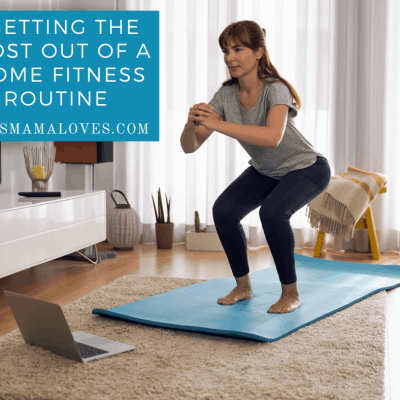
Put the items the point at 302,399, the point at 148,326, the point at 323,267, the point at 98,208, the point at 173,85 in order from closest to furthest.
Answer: the point at 302,399, the point at 148,326, the point at 323,267, the point at 98,208, the point at 173,85

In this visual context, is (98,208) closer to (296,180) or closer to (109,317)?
(109,317)

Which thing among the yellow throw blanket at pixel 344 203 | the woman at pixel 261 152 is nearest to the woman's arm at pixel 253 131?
the woman at pixel 261 152

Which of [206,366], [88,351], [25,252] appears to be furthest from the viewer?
[25,252]

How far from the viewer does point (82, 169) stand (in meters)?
3.63

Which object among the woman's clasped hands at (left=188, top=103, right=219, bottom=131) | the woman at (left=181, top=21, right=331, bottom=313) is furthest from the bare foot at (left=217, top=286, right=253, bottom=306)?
the woman's clasped hands at (left=188, top=103, right=219, bottom=131)

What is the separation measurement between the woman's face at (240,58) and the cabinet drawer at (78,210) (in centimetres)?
138

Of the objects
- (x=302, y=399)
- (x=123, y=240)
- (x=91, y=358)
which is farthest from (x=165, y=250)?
(x=302, y=399)

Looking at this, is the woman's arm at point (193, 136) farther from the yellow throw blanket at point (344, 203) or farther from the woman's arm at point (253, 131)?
the yellow throw blanket at point (344, 203)

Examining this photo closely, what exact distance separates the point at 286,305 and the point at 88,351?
33.0 inches

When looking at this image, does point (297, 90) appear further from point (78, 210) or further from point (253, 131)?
point (253, 131)

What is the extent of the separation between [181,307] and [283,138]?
2.74ft

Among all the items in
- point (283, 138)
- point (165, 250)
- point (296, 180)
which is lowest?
point (165, 250)

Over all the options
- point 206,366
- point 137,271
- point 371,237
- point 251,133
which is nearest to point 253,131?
point 251,133

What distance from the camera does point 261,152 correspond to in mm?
2160
